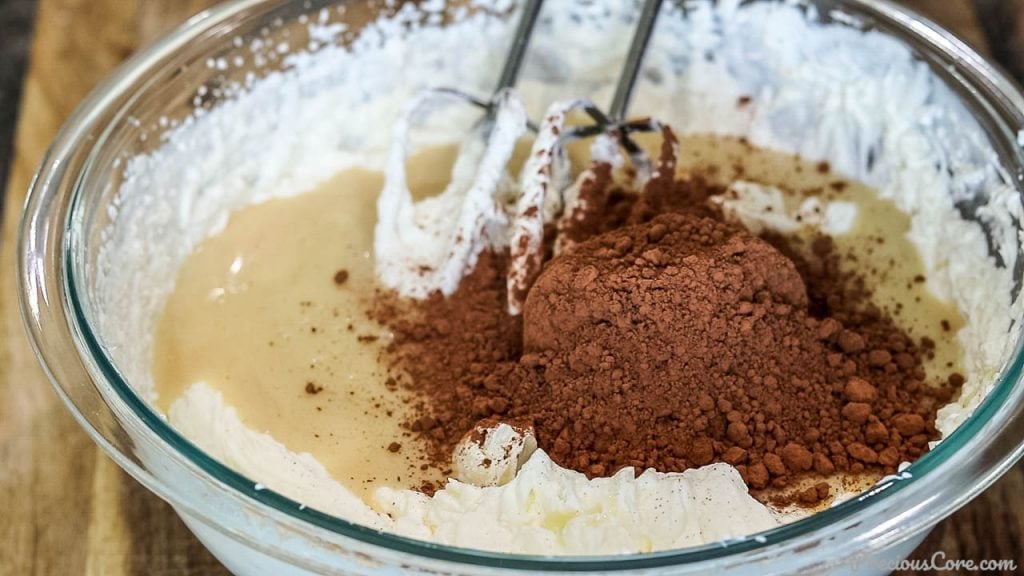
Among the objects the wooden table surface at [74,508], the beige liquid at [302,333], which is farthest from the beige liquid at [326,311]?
the wooden table surface at [74,508]

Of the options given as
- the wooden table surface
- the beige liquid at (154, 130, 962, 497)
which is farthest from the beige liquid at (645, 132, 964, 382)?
the wooden table surface

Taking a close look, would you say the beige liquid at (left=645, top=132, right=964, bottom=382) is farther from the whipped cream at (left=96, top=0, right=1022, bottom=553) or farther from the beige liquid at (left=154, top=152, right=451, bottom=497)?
the beige liquid at (left=154, top=152, right=451, bottom=497)

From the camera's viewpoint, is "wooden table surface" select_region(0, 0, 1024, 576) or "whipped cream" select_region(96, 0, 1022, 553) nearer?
"whipped cream" select_region(96, 0, 1022, 553)

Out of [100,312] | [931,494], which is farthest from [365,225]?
[931,494]

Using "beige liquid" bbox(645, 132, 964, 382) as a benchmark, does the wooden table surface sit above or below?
→ below

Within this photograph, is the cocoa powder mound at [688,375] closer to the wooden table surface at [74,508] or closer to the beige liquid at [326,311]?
the beige liquid at [326,311]

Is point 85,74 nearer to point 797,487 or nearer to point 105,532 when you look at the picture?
point 105,532
